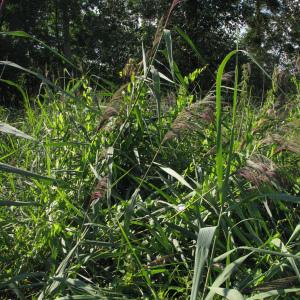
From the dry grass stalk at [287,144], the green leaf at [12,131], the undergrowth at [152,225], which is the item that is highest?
the dry grass stalk at [287,144]

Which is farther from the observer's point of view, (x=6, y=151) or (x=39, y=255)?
(x=6, y=151)

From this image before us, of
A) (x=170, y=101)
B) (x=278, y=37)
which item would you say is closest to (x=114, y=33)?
(x=278, y=37)

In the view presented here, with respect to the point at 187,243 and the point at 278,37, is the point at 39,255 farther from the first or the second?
the point at 278,37

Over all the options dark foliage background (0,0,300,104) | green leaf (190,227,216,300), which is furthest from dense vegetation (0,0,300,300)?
dark foliage background (0,0,300,104)

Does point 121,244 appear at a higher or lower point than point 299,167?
lower

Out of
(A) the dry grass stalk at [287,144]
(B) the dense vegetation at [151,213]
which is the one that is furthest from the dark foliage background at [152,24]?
(A) the dry grass stalk at [287,144]

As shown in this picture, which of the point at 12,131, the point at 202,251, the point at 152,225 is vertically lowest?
the point at 152,225

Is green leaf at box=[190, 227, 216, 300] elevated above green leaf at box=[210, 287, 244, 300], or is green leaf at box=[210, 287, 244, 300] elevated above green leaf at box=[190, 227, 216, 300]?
green leaf at box=[190, 227, 216, 300]

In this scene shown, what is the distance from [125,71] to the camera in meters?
2.17

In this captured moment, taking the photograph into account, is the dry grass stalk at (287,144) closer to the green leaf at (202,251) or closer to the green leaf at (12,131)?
the green leaf at (202,251)

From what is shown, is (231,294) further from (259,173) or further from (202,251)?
(259,173)

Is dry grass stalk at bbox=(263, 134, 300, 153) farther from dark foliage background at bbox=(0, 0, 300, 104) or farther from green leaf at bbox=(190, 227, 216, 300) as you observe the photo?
dark foliage background at bbox=(0, 0, 300, 104)

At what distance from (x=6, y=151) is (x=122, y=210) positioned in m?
0.83

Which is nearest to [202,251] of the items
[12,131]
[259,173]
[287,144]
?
[259,173]
